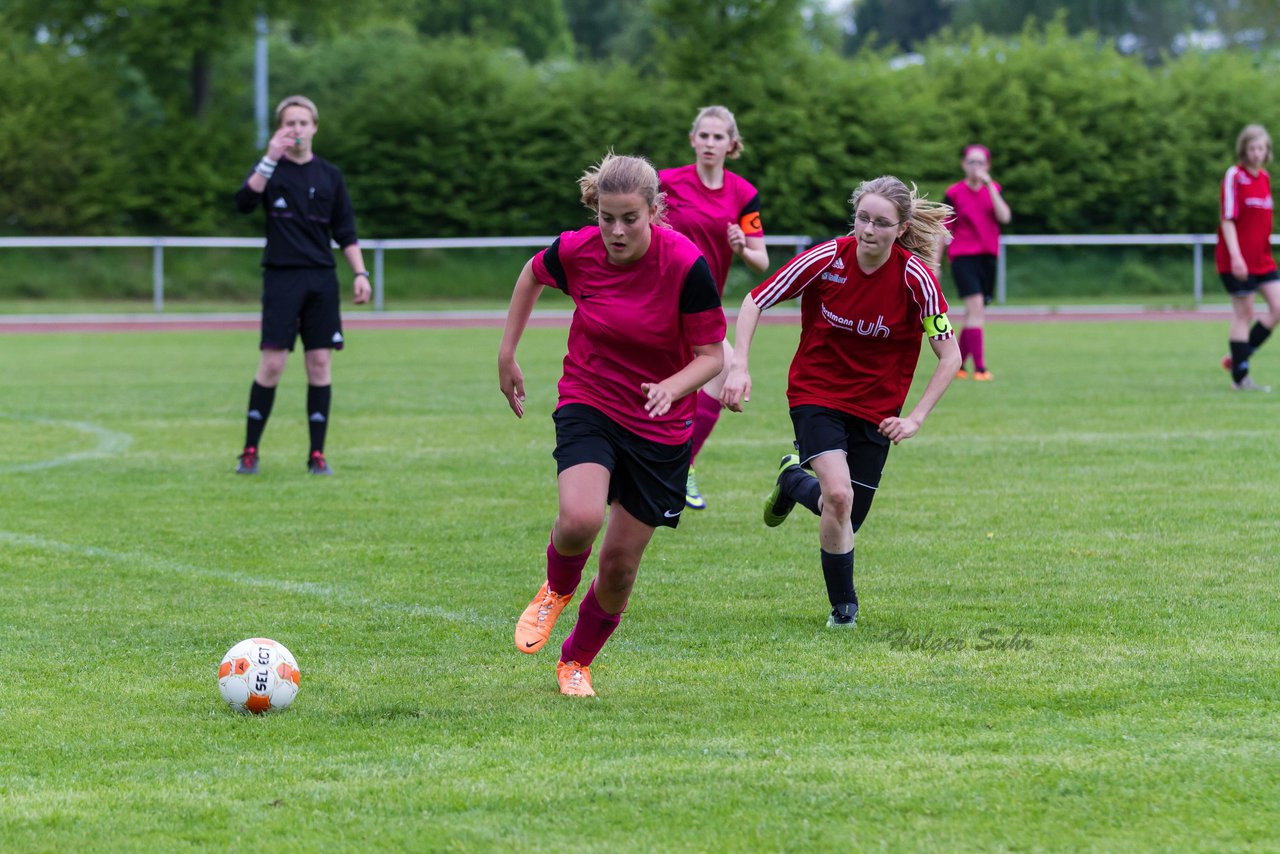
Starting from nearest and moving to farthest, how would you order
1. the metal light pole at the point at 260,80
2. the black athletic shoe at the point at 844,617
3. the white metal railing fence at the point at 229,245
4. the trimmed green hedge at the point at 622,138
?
the black athletic shoe at the point at 844,617 → the white metal railing fence at the point at 229,245 → the trimmed green hedge at the point at 622,138 → the metal light pole at the point at 260,80

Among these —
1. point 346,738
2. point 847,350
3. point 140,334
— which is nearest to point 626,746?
point 346,738

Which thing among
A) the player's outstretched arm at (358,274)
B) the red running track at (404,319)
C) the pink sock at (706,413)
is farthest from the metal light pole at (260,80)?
the pink sock at (706,413)

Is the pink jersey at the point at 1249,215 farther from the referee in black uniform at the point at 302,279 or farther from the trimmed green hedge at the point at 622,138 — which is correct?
the trimmed green hedge at the point at 622,138

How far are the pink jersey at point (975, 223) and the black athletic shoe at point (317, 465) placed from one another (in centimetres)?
753

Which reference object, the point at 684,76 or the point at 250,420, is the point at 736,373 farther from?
the point at 684,76

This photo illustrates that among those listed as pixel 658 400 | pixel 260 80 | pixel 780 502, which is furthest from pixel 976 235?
pixel 260 80

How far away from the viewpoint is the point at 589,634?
4.91 metres

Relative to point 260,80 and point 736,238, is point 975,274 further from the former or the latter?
point 260,80

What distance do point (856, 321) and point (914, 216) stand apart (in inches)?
17.5

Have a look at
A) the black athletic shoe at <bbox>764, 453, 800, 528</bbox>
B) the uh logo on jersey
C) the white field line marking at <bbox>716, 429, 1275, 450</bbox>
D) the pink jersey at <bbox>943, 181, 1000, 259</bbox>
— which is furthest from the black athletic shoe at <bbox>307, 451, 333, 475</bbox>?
the pink jersey at <bbox>943, 181, 1000, 259</bbox>

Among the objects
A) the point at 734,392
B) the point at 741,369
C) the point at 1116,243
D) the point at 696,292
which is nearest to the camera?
the point at 696,292

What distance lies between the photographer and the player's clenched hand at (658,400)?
15.1 feet

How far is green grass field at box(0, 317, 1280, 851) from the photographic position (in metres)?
3.68

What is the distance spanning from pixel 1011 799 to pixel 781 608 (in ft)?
7.58
